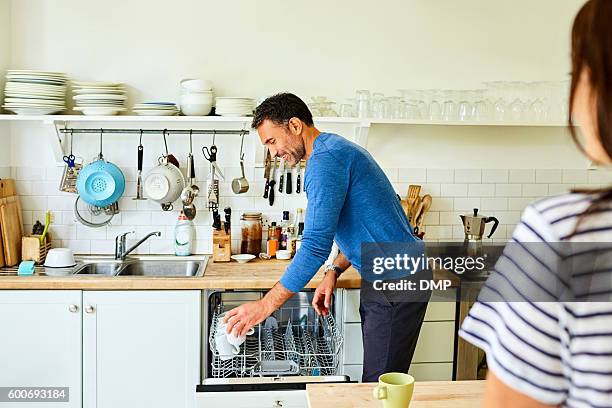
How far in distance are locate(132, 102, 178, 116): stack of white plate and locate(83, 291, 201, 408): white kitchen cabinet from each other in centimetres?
92

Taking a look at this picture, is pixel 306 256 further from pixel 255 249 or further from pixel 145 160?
pixel 145 160

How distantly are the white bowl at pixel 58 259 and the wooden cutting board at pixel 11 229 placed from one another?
20cm

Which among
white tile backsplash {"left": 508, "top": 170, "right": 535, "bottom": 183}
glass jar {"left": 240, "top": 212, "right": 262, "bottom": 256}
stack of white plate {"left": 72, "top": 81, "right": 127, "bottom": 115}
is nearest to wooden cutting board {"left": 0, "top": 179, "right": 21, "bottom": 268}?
stack of white plate {"left": 72, "top": 81, "right": 127, "bottom": 115}

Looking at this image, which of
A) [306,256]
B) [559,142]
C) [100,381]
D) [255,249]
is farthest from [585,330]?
[559,142]

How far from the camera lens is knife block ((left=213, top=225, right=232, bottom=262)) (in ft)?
12.8

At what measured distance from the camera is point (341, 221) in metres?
2.84

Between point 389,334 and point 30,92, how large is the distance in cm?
214

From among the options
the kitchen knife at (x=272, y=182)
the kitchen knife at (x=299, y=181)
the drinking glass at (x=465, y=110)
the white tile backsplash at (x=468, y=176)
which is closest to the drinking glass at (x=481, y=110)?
the drinking glass at (x=465, y=110)

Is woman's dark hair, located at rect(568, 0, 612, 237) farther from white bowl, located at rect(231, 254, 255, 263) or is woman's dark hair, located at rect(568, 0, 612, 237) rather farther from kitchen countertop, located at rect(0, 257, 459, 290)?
white bowl, located at rect(231, 254, 255, 263)

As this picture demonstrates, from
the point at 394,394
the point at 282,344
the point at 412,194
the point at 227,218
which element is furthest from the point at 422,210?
the point at 394,394

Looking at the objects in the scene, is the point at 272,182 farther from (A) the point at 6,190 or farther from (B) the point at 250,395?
(B) the point at 250,395

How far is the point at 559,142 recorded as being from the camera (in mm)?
4164

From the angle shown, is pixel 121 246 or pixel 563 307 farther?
pixel 121 246

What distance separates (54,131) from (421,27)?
199 cm
